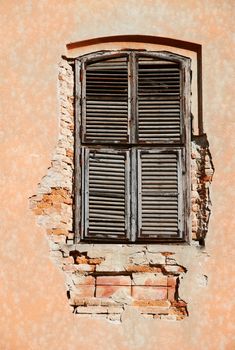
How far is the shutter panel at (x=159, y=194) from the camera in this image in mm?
6059

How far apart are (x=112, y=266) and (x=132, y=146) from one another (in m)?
1.06

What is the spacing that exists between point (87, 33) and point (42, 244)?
6.12 ft

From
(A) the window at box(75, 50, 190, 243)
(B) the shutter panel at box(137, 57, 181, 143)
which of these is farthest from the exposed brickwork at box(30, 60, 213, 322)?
(B) the shutter panel at box(137, 57, 181, 143)

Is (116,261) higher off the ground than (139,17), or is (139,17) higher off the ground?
(139,17)

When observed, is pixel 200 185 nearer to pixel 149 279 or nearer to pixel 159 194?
pixel 159 194

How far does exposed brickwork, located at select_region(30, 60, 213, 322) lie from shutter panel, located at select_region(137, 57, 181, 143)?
364mm

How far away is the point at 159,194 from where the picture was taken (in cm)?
609

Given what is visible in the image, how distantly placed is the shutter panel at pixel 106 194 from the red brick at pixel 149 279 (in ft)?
1.15

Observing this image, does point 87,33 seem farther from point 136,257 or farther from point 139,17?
point 136,257

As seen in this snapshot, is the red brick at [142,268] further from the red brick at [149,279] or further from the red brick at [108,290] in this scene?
the red brick at [108,290]

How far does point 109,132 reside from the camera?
6195 mm

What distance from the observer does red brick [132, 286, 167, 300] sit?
5.95 meters

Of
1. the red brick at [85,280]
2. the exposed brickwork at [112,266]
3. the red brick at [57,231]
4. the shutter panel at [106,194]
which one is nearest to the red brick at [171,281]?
the exposed brickwork at [112,266]

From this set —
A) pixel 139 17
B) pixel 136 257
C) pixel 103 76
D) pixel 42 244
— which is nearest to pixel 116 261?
pixel 136 257
